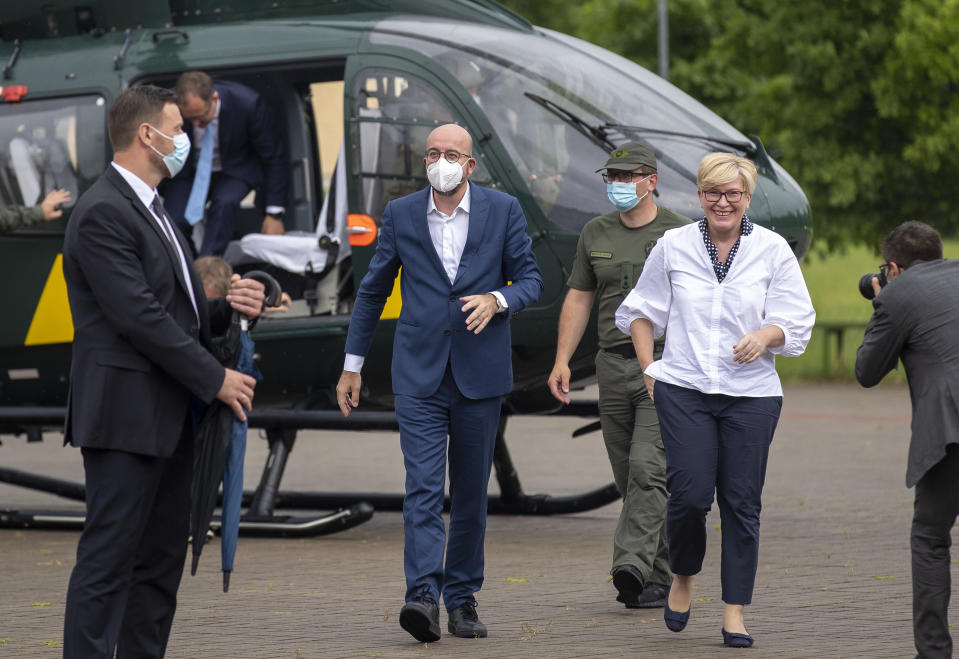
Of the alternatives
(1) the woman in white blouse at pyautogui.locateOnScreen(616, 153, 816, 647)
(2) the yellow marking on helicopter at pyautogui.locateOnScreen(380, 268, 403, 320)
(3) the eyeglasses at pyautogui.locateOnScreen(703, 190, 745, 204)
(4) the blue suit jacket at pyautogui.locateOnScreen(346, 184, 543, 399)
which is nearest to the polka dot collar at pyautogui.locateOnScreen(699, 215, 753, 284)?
(1) the woman in white blouse at pyautogui.locateOnScreen(616, 153, 816, 647)

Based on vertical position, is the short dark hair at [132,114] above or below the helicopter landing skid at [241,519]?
above

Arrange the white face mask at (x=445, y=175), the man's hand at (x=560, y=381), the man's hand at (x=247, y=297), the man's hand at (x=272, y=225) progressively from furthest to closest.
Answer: the man's hand at (x=272, y=225) < the man's hand at (x=560, y=381) < the white face mask at (x=445, y=175) < the man's hand at (x=247, y=297)

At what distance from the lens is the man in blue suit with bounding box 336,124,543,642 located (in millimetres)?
6043

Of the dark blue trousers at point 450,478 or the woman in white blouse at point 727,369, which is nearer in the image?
the woman in white blouse at point 727,369

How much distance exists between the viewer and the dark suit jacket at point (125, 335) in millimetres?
4609

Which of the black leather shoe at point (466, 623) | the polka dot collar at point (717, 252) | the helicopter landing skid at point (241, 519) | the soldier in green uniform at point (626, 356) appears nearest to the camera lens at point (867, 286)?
the polka dot collar at point (717, 252)

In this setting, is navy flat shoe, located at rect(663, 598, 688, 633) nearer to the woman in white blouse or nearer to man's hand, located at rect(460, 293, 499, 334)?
the woman in white blouse

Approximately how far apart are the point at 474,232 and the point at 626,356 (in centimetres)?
108

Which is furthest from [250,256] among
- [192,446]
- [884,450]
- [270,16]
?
[884,450]

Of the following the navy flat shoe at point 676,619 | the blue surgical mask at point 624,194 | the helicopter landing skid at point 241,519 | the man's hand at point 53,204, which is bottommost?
the helicopter landing skid at point 241,519

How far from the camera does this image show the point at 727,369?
18.9ft

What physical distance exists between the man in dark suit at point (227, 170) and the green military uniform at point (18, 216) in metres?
0.72

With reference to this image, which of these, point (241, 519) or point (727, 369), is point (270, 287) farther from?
point (241, 519)

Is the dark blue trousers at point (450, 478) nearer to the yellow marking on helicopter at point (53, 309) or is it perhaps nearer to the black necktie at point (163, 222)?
the black necktie at point (163, 222)
